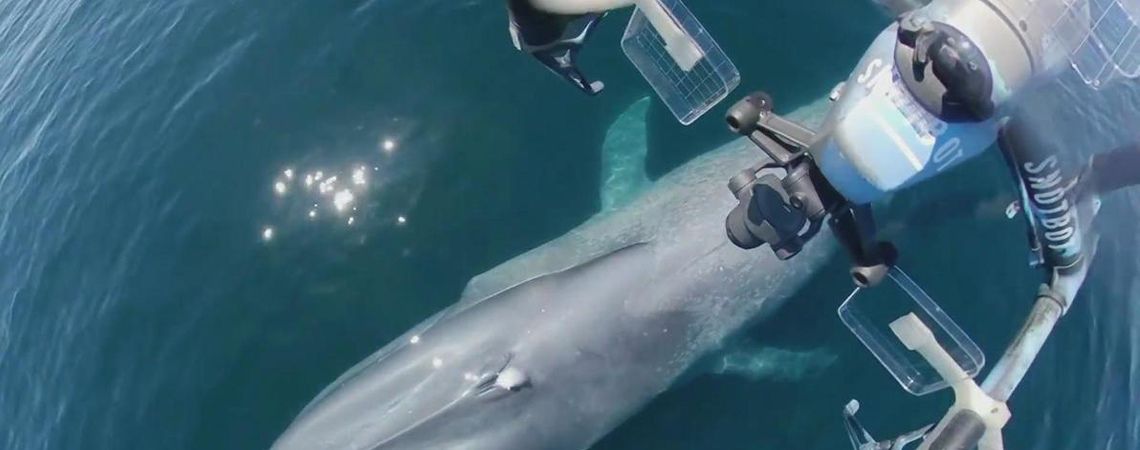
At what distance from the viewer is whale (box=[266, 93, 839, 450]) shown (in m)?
14.0

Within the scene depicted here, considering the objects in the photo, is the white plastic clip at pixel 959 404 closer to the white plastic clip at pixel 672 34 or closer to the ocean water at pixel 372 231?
the ocean water at pixel 372 231

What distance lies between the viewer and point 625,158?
1708 cm

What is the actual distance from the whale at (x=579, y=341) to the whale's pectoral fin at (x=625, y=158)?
52 centimetres

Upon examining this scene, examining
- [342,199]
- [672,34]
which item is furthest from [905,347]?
[342,199]

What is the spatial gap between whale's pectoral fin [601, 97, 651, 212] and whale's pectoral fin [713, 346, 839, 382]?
3.26 metres

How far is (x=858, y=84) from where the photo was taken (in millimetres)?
10594

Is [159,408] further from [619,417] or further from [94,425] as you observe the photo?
[619,417]

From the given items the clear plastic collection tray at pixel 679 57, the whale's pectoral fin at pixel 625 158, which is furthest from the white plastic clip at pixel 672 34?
the whale's pectoral fin at pixel 625 158

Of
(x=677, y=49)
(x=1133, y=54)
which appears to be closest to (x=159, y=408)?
(x=677, y=49)

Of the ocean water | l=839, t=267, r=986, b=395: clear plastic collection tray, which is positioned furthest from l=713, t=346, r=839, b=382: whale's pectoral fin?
l=839, t=267, r=986, b=395: clear plastic collection tray

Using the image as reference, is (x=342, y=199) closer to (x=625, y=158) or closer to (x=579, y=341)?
(x=625, y=158)

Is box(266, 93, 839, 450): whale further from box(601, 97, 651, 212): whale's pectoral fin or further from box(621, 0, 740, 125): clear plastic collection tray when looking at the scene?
box(621, 0, 740, 125): clear plastic collection tray

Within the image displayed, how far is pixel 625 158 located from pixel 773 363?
14.5ft

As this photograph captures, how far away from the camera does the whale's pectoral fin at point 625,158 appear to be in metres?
16.8
